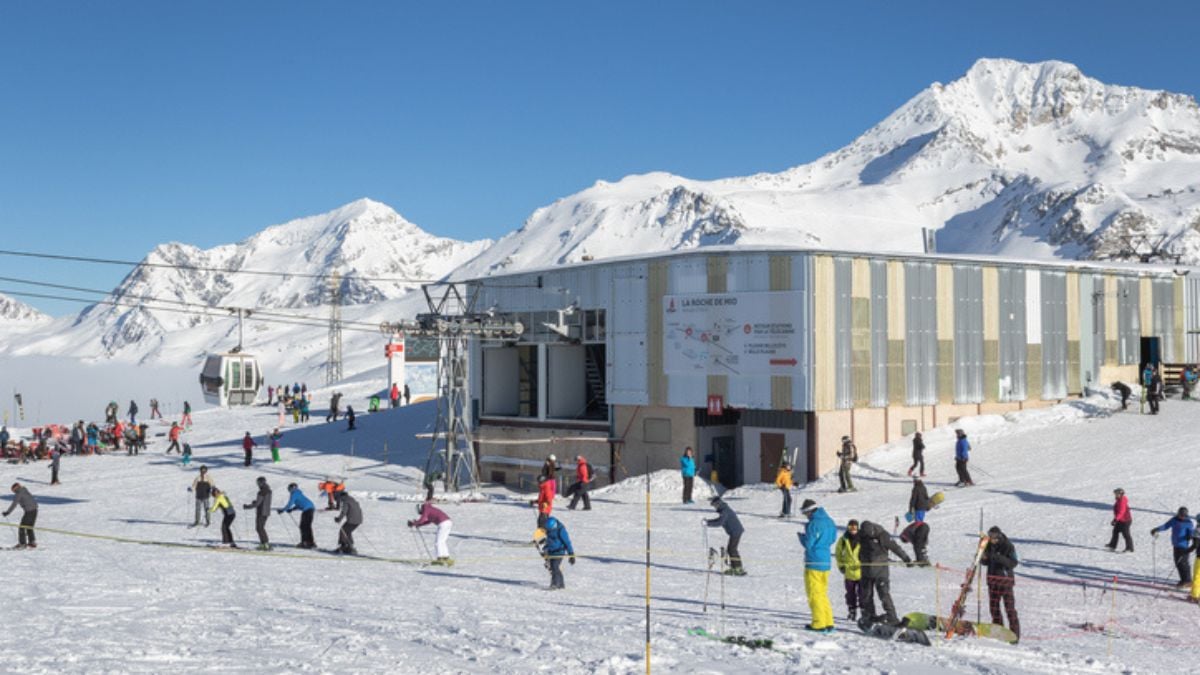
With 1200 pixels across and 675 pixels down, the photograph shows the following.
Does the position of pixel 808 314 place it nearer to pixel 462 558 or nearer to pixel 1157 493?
pixel 1157 493

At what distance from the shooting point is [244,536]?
24391 millimetres

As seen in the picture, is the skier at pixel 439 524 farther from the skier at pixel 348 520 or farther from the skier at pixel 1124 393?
the skier at pixel 1124 393

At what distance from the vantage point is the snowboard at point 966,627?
45.6 ft

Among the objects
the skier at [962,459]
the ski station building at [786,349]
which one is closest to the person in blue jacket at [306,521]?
the ski station building at [786,349]

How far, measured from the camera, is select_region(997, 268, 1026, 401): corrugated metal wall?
124ft

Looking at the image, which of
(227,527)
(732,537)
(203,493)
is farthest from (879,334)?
(227,527)

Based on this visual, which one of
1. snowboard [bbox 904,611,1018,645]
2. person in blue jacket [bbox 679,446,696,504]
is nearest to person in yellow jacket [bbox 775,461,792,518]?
person in blue jacket [bbox 679,446,696,504]

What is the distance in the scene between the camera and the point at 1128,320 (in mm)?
42344

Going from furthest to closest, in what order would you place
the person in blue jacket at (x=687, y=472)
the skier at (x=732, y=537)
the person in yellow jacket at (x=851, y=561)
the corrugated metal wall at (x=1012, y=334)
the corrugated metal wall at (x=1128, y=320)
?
1. the corrugated metal wall at (x=1128, y=320)
2. the corrugated metal wall at (x=1012, y=334)
3. the person in blue jacket at (x=687, y=472)
4. the skier at (x=732, y=537)
5. the person in yellow jacket at (x=851, y=561)

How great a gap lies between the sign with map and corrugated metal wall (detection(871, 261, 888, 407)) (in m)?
2.71

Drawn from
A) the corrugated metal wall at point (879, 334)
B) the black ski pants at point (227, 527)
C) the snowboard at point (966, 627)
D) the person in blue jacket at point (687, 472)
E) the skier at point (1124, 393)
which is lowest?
the snowboard at point (966, 627)

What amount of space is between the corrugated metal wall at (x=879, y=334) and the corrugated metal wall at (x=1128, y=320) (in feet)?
40.3

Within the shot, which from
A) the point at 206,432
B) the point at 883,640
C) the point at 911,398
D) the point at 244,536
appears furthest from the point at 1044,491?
the point at 206,432

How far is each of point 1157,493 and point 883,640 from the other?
15.8 m
